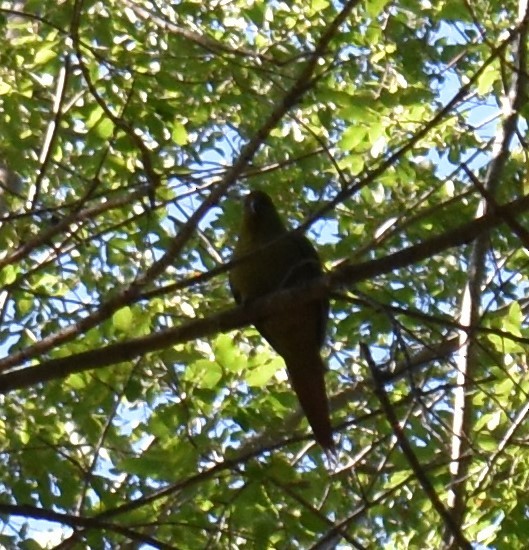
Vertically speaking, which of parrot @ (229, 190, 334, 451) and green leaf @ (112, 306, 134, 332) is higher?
parrot @ (229, 190, 334, 451)

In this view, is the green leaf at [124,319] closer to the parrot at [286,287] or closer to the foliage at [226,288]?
the foliage at [226,288]

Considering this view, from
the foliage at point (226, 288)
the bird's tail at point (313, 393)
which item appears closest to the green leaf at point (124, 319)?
the foliage at point (226, 288)

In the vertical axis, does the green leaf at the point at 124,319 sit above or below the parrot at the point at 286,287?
below

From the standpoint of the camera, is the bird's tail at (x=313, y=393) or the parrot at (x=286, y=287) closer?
the bird's tail at (x=313, y=393)

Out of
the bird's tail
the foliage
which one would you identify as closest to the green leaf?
the foliage

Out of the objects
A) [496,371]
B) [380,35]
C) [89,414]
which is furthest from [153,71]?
[496,371]

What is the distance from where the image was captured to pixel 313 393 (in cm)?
438

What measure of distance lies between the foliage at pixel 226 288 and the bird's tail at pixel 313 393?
4.0 inches

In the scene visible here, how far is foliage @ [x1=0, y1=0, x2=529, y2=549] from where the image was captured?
336 cm

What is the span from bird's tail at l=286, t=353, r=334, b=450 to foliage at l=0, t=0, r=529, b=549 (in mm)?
100

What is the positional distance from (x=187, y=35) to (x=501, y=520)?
2003mm

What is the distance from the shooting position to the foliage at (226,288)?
11.0ft

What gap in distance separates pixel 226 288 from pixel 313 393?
162cm

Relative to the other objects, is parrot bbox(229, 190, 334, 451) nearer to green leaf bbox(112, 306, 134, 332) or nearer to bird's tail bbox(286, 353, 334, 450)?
bird's tail bbox(286, 353, 334, 450)
